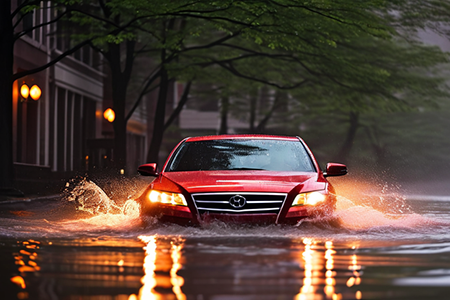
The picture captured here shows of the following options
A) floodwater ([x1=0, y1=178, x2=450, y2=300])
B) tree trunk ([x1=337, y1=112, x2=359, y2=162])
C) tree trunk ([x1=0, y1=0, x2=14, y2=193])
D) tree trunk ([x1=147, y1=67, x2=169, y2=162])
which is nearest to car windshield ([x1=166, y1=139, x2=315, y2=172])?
floodwater ([x1=0, y1=178, x2=450, y2=300])

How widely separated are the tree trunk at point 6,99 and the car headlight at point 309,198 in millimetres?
13080

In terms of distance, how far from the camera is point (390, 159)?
209 ft

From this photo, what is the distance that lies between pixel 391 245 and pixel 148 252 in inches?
104

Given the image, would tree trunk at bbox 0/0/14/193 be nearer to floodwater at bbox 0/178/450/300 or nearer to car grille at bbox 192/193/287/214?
floodwater at bbox 0/178/450/300

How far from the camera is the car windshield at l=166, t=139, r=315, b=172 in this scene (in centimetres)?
1127

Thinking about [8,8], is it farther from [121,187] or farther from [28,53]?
[28,53]

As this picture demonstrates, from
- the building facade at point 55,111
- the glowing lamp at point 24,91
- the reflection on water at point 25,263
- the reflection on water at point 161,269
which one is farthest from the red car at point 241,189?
the building facade at point 55,111

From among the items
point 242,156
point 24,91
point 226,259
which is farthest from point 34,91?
point 226,259

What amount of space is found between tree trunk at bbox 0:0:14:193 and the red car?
11.2 metres

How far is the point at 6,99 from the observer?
2211cm

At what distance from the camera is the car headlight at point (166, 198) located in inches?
392

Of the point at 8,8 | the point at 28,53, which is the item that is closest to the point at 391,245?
the point at 8,8

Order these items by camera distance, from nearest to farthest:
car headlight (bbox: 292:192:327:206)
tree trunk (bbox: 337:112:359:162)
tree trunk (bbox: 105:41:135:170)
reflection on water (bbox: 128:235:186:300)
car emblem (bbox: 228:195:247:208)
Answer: reflection on water (bbox: 128:235:186:300)
car emblem (bbox: 228:195:247:208)
car headlight (bbox: 292:192:327:206)
tree trunk (bbox: 105:41:135:170)
tree trunk (bbox: 337:112:359:162)

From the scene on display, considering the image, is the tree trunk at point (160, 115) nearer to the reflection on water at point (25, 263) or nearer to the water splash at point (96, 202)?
the water splash at point (96, 202)
